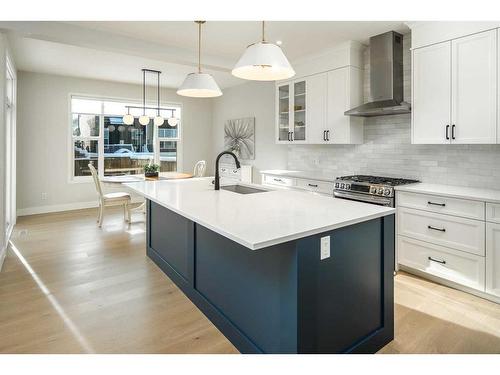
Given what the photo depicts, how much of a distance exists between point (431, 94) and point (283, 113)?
2.26 meters

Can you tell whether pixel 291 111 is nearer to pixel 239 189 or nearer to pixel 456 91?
pixel 239 189

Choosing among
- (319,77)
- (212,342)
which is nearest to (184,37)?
(319,77)

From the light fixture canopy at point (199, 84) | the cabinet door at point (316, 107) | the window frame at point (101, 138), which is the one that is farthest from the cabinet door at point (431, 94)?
the window frame at point (101, 138)

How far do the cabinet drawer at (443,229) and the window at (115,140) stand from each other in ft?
16.3

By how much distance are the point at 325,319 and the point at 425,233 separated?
1.81 meters

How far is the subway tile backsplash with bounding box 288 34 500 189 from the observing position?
3.23m

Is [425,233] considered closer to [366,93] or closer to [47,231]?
[366,93]

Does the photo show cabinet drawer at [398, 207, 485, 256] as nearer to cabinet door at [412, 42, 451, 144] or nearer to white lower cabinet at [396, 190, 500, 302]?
white lower cabinet at [396, 190, 500, 302]

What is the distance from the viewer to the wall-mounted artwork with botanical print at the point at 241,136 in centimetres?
655

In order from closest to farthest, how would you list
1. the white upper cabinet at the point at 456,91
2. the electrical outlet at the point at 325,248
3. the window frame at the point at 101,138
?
the electrical outlet at the point at 325,248 → the white upper cabinet at the point at 456,91 → the window frame at the point at 101,138

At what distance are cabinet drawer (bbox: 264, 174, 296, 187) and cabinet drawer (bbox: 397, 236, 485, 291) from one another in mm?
1778

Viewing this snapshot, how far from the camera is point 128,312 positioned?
8.45ft

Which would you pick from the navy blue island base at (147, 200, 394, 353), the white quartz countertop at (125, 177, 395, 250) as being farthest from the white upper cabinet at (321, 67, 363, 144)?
the navy blue island base at (147, 200, 394, 353)

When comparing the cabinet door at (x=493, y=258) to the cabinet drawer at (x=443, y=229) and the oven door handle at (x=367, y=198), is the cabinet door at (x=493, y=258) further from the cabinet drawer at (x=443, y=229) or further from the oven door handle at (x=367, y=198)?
the oven door handle at (x=367, y=198)
